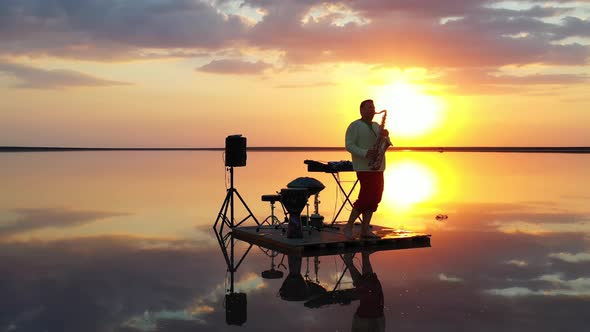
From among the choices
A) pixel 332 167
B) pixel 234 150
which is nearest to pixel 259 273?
pixel 332 167

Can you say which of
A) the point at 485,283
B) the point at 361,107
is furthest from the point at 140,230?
the point at 485,283

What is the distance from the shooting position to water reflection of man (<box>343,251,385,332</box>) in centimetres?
567

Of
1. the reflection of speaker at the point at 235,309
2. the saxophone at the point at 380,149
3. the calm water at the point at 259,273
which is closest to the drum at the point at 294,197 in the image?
the calm water at the point at 259,273

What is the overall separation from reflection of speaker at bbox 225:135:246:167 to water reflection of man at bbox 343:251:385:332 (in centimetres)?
355

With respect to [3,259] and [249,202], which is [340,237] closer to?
[3,259]

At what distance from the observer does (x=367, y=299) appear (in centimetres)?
664

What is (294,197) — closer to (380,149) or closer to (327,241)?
(327,241)

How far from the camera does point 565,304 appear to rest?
6434 mm

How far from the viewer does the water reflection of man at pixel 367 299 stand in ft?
18.6

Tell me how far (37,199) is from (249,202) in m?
6.60

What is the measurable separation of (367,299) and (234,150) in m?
5.71

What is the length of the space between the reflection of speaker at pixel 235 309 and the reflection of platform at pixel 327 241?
109 inches

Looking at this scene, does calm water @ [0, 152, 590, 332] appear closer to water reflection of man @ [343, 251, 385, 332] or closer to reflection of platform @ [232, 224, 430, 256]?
water reflection of man @ [343, 251, 385, 332]

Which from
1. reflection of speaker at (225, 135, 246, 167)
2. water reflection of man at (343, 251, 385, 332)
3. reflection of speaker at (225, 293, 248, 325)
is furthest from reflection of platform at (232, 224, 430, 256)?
reflection of speaker at (225, 293, 248, 325)
